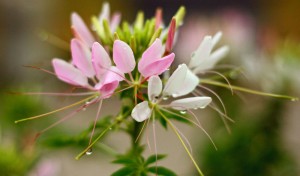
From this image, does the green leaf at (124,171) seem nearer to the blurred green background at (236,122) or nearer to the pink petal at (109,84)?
the pink petal at (109,84)

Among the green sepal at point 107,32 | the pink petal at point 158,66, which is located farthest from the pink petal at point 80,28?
the pink petal at point 158,66

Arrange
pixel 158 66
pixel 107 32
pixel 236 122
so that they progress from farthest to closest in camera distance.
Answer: pixel 236 122 < pixel 107 32 < pixel 158 66

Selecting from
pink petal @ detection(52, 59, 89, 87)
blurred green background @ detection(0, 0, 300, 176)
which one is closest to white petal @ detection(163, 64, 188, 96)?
pink petal @ detection(52, 59, 89, 87)

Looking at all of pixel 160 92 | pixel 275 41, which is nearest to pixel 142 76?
pixel 160 92

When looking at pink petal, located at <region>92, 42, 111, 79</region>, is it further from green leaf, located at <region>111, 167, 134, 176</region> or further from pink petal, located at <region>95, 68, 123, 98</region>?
green leaf, located at <region>111, 167, 134, 176</region>

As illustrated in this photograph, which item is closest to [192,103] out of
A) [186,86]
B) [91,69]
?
[186,86]

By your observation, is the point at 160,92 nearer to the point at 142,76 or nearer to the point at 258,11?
the point at 142,76

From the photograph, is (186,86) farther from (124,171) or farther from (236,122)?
(236,122)
